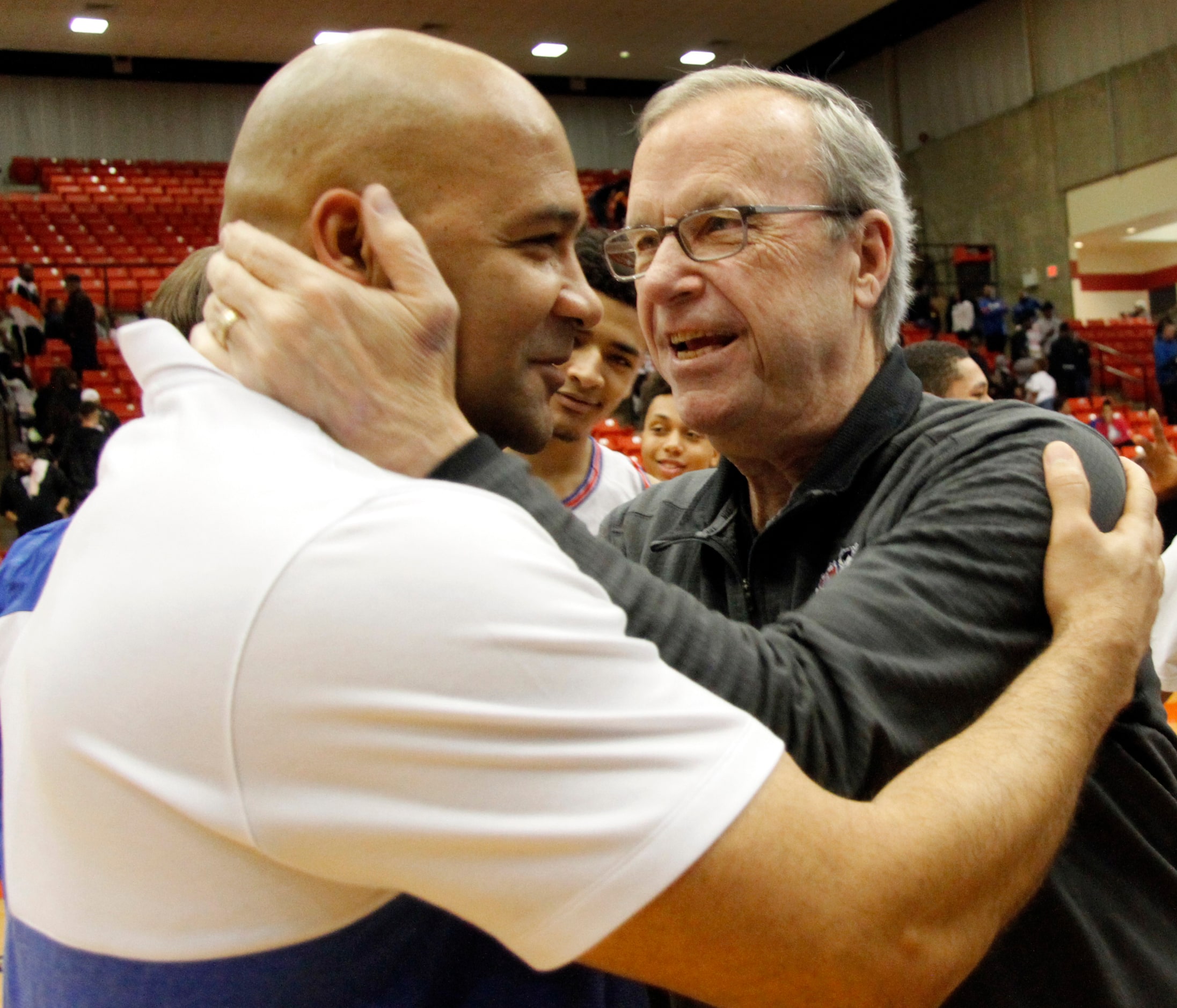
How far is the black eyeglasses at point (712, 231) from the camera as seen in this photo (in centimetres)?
194

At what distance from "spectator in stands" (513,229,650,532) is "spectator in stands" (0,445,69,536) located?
6479 millimetres

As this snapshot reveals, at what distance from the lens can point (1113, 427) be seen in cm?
1434

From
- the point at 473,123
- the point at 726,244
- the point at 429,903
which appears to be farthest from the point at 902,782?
the point at 726,244

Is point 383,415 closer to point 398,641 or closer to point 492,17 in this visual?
point 398,641

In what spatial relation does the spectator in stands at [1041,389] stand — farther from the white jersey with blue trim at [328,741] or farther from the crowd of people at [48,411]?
the white jersey with blue trim at [328,741]

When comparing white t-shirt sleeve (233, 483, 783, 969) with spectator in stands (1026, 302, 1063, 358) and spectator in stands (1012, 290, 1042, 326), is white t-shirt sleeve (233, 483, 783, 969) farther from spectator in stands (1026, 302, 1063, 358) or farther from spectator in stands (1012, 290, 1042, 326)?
spectator in stands (1012, 290, 1042, 326)

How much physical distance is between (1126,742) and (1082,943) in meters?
0.27

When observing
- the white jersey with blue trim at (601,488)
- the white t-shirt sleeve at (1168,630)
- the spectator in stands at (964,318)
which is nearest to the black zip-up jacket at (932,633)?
the white t-shirt sleeve at (1168,630)

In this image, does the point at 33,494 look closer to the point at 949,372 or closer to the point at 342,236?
the point at 949,372

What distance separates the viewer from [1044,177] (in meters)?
19.2

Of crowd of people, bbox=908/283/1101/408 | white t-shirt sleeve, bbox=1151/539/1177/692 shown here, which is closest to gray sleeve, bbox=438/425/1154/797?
white t-shirt sleeve, bbox=1151/539/1177/692

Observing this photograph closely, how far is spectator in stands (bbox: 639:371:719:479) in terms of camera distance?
4.85 meters

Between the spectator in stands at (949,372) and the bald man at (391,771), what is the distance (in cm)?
357

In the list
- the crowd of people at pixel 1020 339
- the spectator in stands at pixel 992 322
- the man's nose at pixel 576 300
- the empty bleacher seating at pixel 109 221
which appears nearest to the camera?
the man's nose at pixel 576 300
